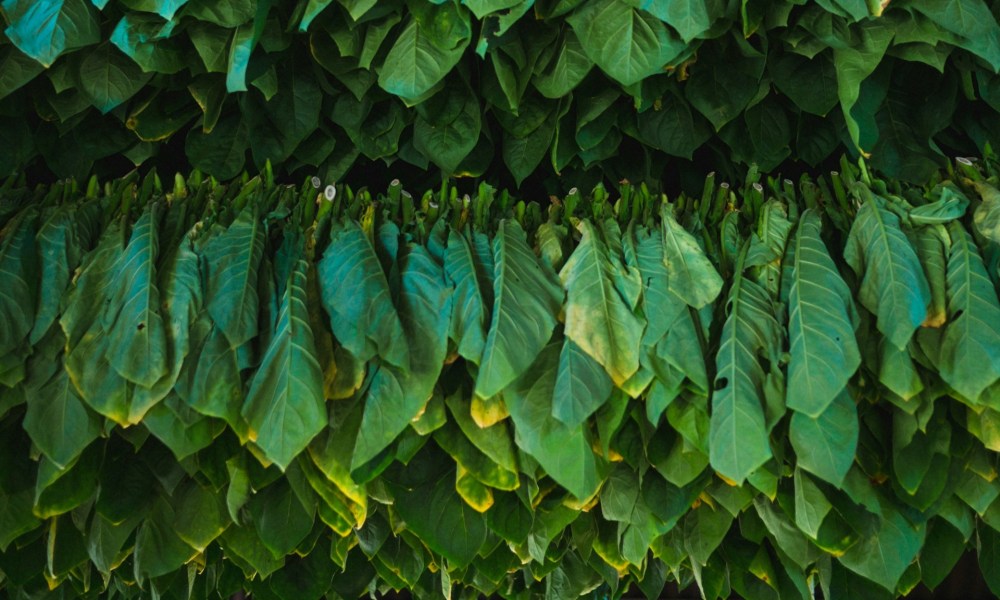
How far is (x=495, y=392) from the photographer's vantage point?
0.75 metres

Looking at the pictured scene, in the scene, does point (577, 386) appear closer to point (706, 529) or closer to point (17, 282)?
point (706, 529)

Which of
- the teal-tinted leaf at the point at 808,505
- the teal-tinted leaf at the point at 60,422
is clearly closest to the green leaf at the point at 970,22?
the teal-tinted leaf at the point at 808,505

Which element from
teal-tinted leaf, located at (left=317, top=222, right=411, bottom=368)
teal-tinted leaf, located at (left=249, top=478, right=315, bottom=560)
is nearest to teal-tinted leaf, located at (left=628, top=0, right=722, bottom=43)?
teal-tinted leaf, located at (left=317, top=222, right=411, bottom=368)

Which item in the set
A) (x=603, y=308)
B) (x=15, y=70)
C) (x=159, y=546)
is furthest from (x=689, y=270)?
(x=15, y=70)

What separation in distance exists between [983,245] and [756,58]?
29cm

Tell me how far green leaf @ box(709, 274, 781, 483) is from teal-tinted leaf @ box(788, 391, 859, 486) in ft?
0.12

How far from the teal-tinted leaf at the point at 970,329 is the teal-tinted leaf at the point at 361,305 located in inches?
18.7

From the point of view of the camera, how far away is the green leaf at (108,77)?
0.94 metres

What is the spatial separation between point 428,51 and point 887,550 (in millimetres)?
650

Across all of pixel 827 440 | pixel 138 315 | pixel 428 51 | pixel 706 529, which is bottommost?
pixel 706 529

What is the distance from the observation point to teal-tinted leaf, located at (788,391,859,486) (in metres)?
0.76

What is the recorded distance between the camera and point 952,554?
90 centimetres

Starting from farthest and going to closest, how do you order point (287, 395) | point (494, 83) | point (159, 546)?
point (494, 83) < point (159, 546) < point (287, 395)

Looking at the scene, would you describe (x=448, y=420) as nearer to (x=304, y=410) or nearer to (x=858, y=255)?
(x=304, y=410)
